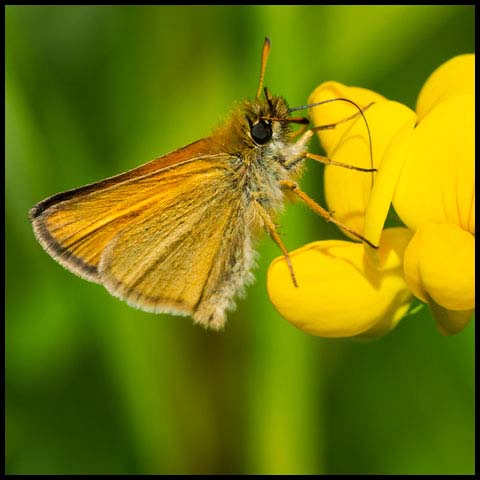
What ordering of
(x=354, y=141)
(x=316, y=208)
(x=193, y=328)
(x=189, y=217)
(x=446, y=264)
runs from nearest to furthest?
(x=446, y=264), (x=354, y=141), (x=316, y=208), (x=189, y=217), (x=193, y=328)

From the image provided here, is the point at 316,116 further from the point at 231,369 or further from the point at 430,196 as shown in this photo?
the point at 231,369

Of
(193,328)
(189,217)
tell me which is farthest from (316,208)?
(193,328)

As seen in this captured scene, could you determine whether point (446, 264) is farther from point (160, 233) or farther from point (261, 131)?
point (160, 233)

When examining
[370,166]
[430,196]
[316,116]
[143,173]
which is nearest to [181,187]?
[143,173]

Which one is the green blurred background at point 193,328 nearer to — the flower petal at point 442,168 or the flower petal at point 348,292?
the flower petal at point 348,292

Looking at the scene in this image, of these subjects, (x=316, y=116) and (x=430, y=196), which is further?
(x=316, y=116)

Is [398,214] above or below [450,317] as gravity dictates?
above

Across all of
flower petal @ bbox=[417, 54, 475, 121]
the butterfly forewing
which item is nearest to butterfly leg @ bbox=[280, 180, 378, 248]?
the butterfly forewing
